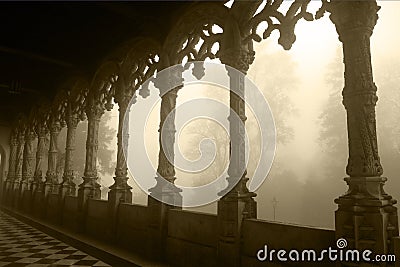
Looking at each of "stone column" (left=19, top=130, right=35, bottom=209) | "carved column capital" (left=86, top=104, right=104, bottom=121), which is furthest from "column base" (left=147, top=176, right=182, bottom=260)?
"stone column" (left=19, top=130, right=35, bottom=209)

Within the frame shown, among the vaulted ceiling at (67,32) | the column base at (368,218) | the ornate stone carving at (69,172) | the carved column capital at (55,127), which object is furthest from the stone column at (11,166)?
the column base at (368,218)

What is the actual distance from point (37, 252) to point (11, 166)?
10422 millimetres

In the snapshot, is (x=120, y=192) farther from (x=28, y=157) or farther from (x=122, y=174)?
(x=28, y=157)

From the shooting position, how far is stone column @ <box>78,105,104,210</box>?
22.1ft

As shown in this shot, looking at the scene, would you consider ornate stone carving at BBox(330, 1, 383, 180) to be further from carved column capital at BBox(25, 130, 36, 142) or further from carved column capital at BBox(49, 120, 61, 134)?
carved column capital at BBox(25, 130, 36, 142)

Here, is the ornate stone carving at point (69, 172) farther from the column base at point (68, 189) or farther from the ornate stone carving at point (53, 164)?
the ornate stone carving at point (53, 164)

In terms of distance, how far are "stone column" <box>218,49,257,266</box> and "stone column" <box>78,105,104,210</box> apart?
4.06 metres

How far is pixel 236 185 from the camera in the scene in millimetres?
3516

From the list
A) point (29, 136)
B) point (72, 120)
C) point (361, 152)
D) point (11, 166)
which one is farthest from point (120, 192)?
point (11, 166)

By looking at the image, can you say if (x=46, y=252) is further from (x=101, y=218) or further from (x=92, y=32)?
(x=92, y=32)

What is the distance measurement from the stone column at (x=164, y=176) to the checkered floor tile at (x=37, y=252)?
0.97m

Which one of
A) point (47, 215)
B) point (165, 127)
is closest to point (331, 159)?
point (165, 127)

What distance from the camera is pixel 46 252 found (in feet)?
17.6

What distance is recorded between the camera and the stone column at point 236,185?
134 inches
